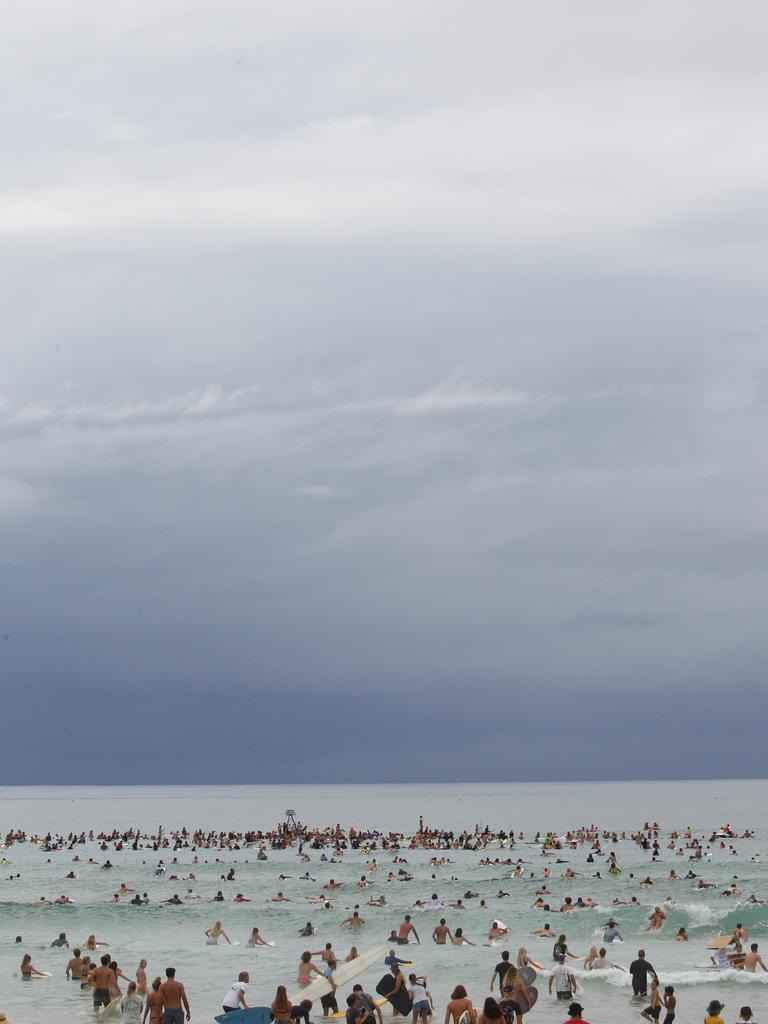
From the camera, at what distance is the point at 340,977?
94.6 feet

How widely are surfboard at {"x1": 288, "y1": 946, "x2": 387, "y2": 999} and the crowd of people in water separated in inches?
3.8

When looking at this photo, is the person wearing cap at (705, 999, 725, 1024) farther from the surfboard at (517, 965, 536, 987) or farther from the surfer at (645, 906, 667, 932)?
the surfer at (645, 906, 667, 932)

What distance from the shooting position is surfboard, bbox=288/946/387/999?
1078 inches

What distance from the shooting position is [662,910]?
42125 millimetres

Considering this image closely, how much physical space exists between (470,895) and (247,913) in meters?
10.2

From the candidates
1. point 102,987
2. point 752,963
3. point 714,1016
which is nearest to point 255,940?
point 102,987

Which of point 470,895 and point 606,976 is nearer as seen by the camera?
point 606,976

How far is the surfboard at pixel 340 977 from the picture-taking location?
2739 centimetres

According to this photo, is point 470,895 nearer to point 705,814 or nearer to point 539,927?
point 539,927

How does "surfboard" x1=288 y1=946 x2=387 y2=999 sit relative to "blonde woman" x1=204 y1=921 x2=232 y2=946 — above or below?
below

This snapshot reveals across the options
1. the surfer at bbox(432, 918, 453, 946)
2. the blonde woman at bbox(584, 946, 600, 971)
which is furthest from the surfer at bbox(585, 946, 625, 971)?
the surfer at bbox(432, 918, 453, 946)

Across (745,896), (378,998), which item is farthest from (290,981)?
(745,896)

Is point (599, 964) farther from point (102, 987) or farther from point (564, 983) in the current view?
point (102, 987)

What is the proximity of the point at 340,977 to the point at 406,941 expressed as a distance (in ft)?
30.6
